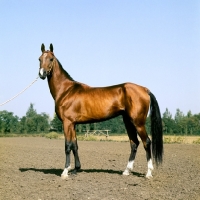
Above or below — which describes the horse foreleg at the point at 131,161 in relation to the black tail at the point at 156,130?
below

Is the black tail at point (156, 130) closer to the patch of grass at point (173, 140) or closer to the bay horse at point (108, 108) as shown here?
the bay horse at point (108, 108)

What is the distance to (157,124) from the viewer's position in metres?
7.94

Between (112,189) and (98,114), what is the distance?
2.17 meters

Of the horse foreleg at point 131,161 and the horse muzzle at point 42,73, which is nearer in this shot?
the horse muzzle at point 42,73

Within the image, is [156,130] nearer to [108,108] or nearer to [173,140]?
[108,108]

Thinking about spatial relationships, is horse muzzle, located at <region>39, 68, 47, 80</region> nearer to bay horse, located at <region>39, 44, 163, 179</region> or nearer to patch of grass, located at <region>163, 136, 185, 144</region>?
bay horse, located at <region>39, 44, 163, 179</region>

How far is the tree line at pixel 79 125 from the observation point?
76381 mm

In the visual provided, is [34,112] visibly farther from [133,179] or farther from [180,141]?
[133,179]

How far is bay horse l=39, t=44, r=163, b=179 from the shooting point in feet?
25.3

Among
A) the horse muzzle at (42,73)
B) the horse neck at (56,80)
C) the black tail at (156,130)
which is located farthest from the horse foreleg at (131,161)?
the horse muzzle at (42,73)

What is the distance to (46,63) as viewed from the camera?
8.12m

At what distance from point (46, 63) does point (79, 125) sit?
Result: 5960 cm

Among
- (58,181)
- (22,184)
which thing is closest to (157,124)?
(58,181)

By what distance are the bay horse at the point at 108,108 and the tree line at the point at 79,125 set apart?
51.7 meters
